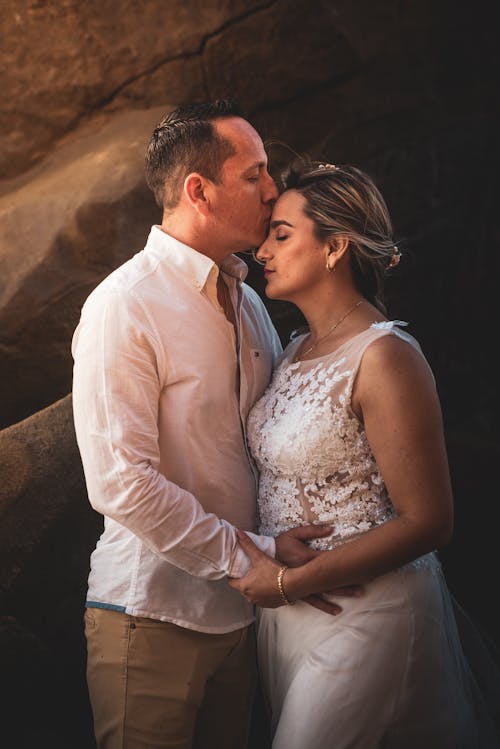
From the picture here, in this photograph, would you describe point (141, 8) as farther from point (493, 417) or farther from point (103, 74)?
point (493, 417)

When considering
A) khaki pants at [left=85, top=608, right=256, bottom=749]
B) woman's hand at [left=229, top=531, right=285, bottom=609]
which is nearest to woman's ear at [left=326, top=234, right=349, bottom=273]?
woman's hand at [left=229, top=531, right=285, bottom=609]

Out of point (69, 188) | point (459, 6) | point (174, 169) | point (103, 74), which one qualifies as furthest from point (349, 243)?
point (459, 6)

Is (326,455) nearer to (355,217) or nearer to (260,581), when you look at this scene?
(260,581)

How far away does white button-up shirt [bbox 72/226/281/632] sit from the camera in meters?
2.22

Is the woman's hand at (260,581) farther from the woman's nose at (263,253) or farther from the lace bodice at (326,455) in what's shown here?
the woman's nose at (263,253)

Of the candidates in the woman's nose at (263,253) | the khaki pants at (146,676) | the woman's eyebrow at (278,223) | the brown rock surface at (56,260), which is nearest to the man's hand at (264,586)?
the khaki pants at (146,676)

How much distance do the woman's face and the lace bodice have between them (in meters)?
0.30

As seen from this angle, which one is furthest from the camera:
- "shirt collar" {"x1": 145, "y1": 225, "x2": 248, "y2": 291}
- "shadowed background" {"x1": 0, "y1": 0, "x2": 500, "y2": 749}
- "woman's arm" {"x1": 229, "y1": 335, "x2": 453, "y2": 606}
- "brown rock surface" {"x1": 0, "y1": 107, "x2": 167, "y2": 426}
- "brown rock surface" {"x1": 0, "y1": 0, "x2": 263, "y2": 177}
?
"brown rock surface" {"x1": 0, "y1": 0, "x2": 263, "y2": 177}

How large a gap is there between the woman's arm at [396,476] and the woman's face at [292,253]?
17.2 inches

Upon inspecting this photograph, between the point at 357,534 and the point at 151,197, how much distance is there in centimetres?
204

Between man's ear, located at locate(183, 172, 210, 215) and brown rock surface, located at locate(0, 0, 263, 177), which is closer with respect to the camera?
man's ear, located at locate(183, 172, 210, 215)

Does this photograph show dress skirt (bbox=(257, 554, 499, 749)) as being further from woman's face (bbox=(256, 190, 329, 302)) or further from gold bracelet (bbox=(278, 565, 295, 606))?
woman's face (bbox=(256, 190, 329, 302))

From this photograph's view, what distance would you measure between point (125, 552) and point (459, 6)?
366cm

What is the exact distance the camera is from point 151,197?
362 centimetres
